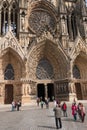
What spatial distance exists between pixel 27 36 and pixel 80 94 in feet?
30.5

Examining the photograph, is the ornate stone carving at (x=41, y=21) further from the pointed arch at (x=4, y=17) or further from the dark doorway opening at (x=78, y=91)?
the dark doorway opening at (x=78, y=91)

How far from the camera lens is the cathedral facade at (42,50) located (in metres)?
20.9

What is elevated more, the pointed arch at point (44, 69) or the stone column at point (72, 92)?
the pointed arch at point (44, 69)

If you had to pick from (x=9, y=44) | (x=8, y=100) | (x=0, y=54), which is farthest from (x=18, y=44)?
(x=8, y=100)

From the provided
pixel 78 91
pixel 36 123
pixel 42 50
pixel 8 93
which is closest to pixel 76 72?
pixel 78 91

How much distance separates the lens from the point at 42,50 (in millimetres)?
23188

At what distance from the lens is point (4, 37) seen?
21234 mm

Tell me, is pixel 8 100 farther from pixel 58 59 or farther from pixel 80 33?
pixel 80 33

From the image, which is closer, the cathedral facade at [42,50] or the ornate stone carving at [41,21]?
the cathedral facade at [42,50]

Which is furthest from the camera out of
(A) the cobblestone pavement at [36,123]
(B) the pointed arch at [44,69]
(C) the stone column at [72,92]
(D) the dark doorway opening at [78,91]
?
(D) the dark doorway opening at [78,91]

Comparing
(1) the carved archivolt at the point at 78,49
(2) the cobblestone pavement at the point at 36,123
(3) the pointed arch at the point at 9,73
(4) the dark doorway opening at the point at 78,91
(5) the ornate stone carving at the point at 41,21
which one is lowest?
(2) the cobblestone pavement at the point at 36,123

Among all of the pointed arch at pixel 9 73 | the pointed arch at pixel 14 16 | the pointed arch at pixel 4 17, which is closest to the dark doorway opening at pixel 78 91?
the pointed arch at pixel 9 73

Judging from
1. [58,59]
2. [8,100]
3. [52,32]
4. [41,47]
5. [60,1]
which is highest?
[60,1]

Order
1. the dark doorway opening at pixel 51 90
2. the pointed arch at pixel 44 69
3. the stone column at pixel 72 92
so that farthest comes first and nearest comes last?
the dark doorway opening at pixel 51 90, the pointed arch at pixel 44 69, the stone column at pixel 72 92
